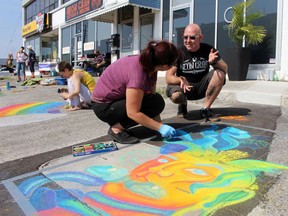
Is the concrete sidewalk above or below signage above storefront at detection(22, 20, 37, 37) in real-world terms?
below

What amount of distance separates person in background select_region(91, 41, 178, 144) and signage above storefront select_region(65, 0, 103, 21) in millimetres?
11446

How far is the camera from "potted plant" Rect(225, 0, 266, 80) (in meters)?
6.94

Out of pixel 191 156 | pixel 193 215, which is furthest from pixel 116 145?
pixel 193 215

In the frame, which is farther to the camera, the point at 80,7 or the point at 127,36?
the point at 80,7

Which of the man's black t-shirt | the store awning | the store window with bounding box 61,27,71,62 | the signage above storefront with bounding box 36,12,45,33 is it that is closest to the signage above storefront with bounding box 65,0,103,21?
the store awning

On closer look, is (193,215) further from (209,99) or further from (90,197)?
(209,99)

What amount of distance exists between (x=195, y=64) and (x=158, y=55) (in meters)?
1.28

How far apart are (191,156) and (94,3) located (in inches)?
515

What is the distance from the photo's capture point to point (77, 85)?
4.84m

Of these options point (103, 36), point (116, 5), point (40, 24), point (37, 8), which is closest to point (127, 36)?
point (116, 5)

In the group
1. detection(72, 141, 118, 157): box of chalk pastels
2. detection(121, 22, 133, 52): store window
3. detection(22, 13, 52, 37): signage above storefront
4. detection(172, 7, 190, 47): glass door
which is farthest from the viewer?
detection(22, 13, 52, 37): signage above storefront

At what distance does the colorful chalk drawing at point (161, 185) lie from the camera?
171 centimetres

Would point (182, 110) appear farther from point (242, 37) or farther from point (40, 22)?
point (40, 22)

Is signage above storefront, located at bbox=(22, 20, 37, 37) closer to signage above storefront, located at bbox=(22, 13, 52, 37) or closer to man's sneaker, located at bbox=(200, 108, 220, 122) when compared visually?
signage above storefront, located at bbox=(22, 13, 52, 37)
